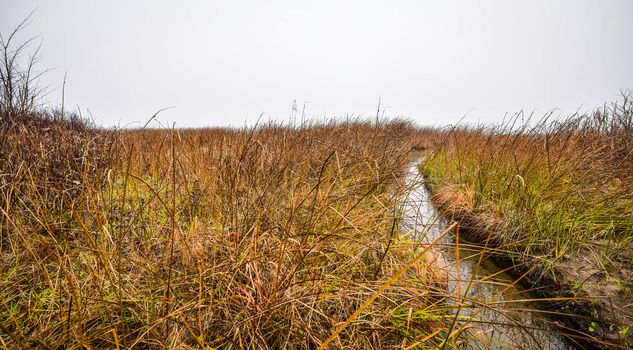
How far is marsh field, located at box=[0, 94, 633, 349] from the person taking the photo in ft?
3.39

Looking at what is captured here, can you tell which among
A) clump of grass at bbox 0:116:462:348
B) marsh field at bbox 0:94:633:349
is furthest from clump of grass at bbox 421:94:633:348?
clump of grass at bbox 0:116:462:348

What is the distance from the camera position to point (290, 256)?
1.25 metres

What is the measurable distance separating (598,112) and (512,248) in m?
4.22

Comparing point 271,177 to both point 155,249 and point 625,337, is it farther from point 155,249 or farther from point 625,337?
point 625,337

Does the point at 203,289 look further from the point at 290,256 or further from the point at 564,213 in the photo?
the point at 564,213

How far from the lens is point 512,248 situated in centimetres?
232

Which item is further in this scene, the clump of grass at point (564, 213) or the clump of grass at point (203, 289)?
the clump of grass at point (564, 213)

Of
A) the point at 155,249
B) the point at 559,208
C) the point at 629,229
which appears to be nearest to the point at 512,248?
the point at 559,208

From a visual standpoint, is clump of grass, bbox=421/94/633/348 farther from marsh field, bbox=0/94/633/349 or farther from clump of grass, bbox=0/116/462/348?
clump of grass, bbox=0/116/462/348

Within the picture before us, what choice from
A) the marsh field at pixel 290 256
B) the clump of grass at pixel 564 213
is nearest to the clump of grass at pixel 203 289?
the marsh field at pixel 290 256

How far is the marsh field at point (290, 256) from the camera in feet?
3.39

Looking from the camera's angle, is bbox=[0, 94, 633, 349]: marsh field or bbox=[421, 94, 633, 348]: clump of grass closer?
bbox=[0, 94, 633, 349]: marsh field

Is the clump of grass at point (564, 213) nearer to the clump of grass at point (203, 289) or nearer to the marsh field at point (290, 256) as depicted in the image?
the marsh field at point (290, 256)

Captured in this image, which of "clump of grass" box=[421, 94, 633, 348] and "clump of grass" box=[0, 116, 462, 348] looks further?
"clump of grass" box=[421, 94, 633, 348]
